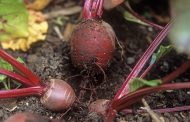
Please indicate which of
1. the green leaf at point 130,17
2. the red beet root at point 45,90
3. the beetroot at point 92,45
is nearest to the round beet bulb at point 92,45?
the beetroot at point 92,45

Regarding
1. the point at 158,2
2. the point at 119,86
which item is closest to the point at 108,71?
the point at 119,86

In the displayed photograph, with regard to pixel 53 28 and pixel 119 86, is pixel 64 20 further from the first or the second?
pixel 119 86

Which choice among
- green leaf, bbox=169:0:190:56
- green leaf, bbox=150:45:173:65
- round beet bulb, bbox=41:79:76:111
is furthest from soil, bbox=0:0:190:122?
green leaf, bbox=169:0:190:56

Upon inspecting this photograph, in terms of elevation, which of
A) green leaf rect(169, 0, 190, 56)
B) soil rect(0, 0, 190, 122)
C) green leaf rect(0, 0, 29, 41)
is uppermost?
green leaf rect(169, 0, 190, 56)

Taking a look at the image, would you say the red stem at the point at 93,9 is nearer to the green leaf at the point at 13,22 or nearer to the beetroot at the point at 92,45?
the beetroot at the point at 92,45

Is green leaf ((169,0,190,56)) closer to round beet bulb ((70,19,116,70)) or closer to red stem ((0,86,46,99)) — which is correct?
round beet bulb ((70,19,116,70))

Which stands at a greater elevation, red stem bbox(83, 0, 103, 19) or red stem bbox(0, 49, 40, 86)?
red stem bbox(83, 0, 103, 19)
